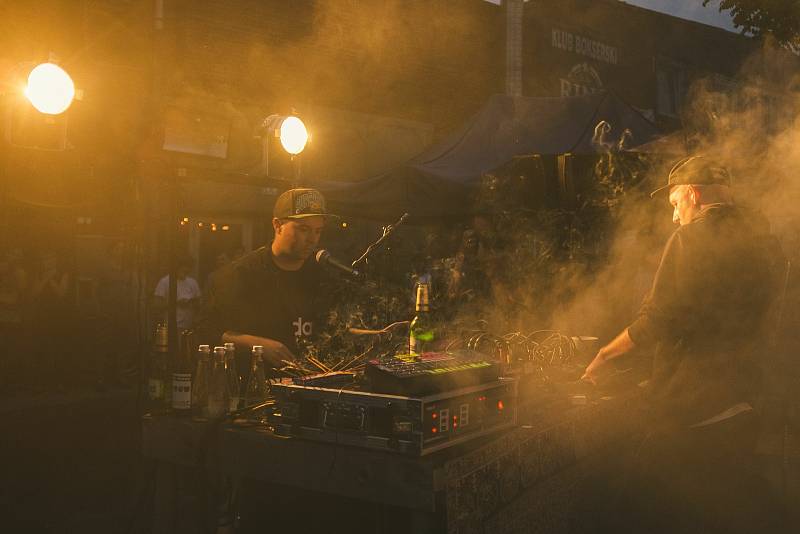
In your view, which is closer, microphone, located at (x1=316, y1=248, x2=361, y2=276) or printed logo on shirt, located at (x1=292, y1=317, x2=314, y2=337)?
microphone, located at (x1=316, y1=248, x2=361, y2=276)

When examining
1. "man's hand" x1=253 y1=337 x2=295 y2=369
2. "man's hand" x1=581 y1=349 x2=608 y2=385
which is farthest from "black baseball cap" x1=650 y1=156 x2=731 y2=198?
"man's hand" x1=253 y1=337 x2=295 y2=369

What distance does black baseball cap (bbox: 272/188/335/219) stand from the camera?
3.64m

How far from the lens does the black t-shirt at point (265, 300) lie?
357 centimetres

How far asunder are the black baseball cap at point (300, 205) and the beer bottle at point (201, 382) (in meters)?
1.12

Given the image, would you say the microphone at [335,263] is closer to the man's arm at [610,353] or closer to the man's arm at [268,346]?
the man's arm at [268,346]

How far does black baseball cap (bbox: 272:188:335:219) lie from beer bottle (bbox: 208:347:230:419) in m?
1.17

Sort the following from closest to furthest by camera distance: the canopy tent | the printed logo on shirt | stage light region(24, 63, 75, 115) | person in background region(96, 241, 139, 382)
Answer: the printed logo on shirt < stage light region(24, 63, 75, 115) < the canopy tent < person in background region(96, 241, 139, 382)

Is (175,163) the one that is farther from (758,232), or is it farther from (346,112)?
(346,112)

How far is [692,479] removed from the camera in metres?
2.66

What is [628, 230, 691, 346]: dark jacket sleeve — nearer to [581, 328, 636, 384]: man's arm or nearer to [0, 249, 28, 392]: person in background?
[581, 328, 636, 384]: man's arm

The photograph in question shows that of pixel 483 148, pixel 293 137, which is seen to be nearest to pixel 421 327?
pixel 293 137

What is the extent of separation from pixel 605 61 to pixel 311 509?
16.5 m

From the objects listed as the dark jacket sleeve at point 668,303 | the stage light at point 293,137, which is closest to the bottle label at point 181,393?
the dark jacket sleeve at point 668,303

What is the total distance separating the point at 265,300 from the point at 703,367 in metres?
2.07
